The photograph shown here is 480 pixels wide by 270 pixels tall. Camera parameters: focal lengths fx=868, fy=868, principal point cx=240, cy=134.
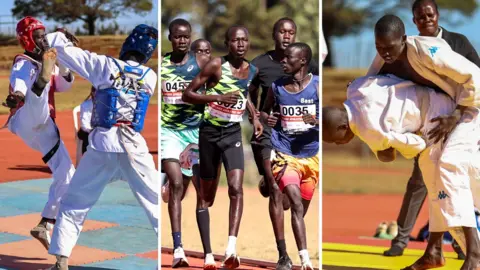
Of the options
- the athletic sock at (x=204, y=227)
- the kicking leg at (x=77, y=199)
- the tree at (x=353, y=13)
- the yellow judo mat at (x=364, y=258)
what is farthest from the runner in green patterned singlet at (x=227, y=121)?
the tree at (x=353, y=13)

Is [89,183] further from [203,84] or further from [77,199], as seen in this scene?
[203,84]

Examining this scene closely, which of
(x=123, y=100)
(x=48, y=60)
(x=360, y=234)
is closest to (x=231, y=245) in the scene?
(x=123, y=100)

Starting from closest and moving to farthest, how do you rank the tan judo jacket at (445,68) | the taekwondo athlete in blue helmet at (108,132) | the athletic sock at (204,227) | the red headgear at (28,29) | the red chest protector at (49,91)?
the tan judo jacket at (445,68) → the taekwondo athlete in blue helmet at (108,132) → the athletic sock at (204,227) → the red headgear at (28,29) → the red chest protector at (49,91)

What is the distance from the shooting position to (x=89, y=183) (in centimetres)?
556

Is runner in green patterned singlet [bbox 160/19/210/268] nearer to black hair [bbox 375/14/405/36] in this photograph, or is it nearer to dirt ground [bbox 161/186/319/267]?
dirt ground [bbox 161/186/319/267]

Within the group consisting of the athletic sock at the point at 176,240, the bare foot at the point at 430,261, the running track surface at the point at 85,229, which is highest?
the athletic sock at the point at 176,240

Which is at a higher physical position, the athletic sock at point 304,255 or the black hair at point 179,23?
the black hair at point 179,23

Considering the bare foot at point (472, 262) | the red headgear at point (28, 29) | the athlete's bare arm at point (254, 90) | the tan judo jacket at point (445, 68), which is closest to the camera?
the tan judo jacket at point (445, 68)

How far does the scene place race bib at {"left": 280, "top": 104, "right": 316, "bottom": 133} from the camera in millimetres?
5633

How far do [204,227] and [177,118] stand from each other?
81 cm

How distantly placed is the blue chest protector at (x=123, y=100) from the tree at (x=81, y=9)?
9.27m

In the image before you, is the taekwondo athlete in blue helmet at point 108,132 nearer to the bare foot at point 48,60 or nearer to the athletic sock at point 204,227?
the bare foot at point 48,60

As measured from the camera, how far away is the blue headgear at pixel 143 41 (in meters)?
5.62

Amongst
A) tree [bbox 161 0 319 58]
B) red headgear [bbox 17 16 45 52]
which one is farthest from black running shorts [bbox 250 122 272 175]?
red headgear [bbox 17 16 45 52]
